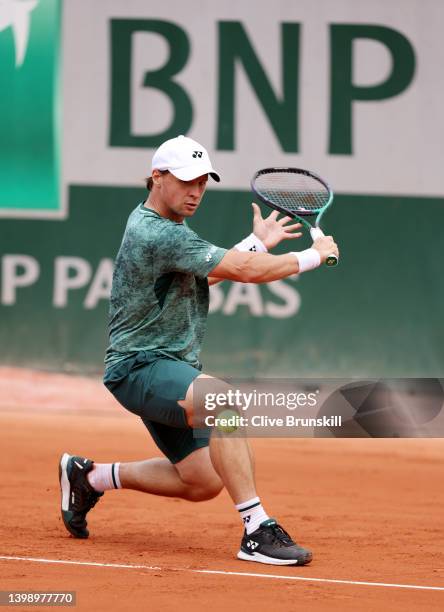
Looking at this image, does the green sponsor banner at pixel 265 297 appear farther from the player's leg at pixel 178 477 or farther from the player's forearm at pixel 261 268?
the player's forearm at pixel 261 268

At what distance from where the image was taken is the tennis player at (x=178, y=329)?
5.13 meters

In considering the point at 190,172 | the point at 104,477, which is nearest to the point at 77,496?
the point at 104,477

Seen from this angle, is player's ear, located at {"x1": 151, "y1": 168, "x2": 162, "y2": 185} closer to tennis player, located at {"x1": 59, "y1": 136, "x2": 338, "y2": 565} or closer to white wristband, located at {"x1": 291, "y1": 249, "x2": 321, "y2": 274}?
tennis player, located at {"x1": 59, "y1": 136, "x2": 338, "y2": 565}

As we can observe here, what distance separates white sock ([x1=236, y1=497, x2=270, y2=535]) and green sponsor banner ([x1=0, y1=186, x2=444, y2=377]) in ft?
15.9

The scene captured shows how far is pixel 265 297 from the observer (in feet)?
32.6

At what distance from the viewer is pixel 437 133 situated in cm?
1012

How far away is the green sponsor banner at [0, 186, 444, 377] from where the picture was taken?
9.95 m

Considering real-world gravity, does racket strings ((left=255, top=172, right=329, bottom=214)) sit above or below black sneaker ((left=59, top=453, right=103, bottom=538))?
above

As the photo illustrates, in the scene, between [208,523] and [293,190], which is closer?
[293,190]

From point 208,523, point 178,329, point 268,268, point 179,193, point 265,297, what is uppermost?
point 179,193

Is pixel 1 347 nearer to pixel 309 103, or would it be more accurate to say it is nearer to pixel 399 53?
pixel 309 103

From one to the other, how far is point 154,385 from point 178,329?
278 mm

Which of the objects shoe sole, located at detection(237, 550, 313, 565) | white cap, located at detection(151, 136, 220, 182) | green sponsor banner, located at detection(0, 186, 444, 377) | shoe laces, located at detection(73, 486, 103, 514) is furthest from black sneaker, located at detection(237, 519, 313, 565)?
green sponsor banner, located at detection(0, 186, 444, 377)

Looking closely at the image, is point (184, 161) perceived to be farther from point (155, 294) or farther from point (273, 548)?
point (273, 548)
